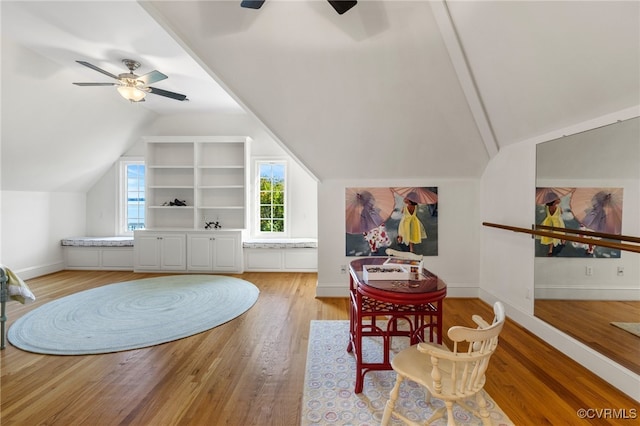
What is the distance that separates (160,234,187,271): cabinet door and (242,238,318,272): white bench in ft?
3.62

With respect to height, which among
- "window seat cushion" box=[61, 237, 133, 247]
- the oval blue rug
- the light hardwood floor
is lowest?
the light hardwood floor

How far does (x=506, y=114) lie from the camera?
2.87 metres

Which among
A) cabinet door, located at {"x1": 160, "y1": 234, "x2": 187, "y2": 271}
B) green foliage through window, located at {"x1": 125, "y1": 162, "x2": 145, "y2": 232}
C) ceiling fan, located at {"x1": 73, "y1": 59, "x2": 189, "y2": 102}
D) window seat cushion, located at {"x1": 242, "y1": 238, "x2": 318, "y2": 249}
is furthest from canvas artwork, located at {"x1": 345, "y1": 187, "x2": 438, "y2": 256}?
green foliage through window, located at {"x1": 125, "y1": 162, "x2": 145, "y2": 232}

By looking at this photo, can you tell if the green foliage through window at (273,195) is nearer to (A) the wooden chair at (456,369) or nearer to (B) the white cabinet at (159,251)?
(B) the white cabinet at (159,251)

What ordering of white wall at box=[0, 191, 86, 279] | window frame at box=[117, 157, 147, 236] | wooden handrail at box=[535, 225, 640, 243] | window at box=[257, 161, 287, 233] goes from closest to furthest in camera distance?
wooden handrail at box=[535, 225, 640, 243] → white wall at box=[0, 191, 86, 279] → window at box=[257, 161, 287, 233] → window frame at box=[117, 157, 147, 236]

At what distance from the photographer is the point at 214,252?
5.20 metres

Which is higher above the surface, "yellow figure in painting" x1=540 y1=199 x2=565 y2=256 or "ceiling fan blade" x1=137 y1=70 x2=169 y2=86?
"ceiling fan blade" x1=137 y1=70 x2=169 y2=86

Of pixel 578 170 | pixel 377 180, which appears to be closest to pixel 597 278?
pixel 578 170

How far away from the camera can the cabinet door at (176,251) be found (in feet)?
17.1

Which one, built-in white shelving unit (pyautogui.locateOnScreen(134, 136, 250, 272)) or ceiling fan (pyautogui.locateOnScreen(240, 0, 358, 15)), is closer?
ceiling fan (pyautogui.locateOnScreen(240, 0, 358, 15))

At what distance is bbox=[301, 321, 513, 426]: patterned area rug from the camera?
1719 mm

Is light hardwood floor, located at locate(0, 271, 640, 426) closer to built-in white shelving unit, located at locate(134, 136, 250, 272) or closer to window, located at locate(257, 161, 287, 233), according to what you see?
built-in white shelving unit, located at locate(134, 136, 250, 272)

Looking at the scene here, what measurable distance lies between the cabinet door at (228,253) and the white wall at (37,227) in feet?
9.94

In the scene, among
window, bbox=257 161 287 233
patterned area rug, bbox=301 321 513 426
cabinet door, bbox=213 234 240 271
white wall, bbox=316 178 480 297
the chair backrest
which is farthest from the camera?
window, bbox=257 161 287 233
